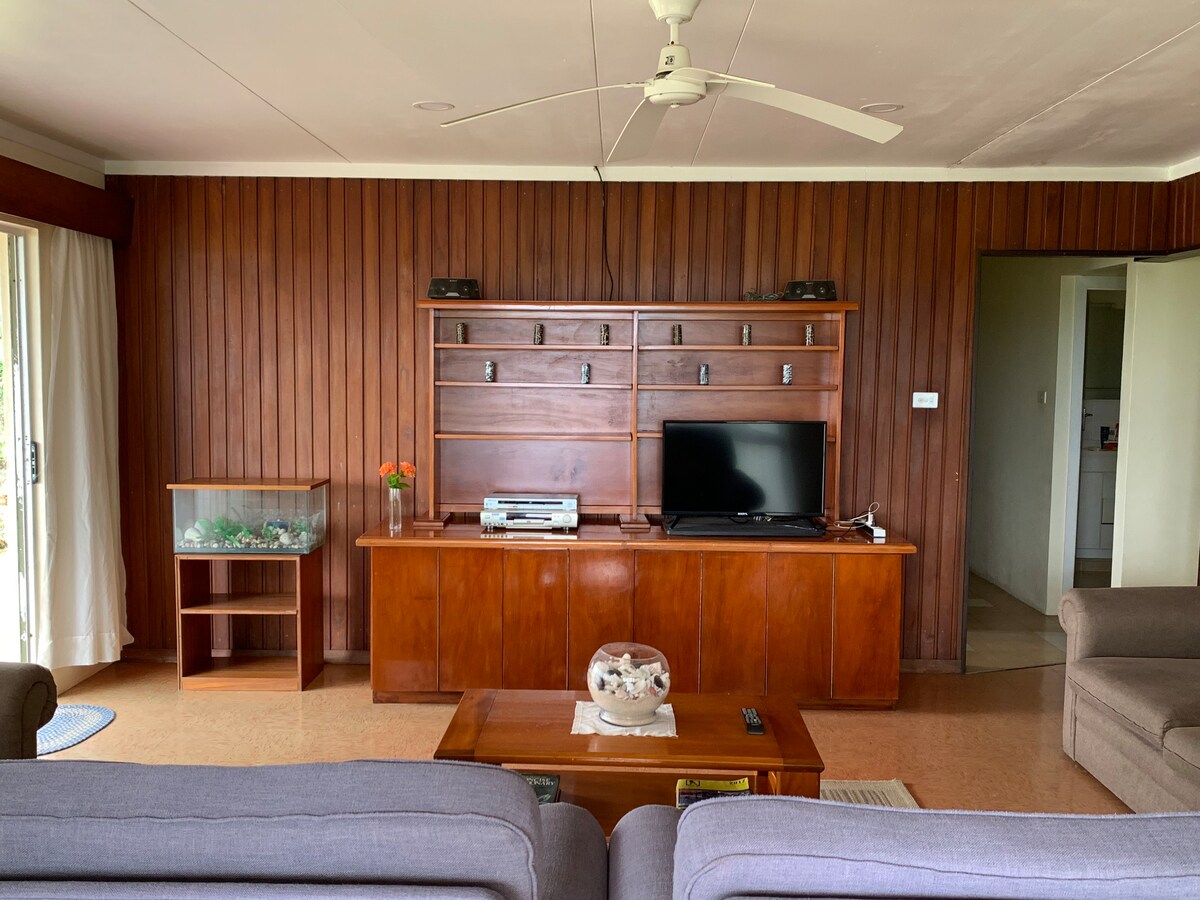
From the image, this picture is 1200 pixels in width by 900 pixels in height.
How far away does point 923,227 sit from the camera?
15.5 ft

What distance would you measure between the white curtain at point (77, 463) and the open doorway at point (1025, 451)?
14.7ft

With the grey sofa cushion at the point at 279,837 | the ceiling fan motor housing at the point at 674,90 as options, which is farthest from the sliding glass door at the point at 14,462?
the grey sofa cushion at the point at 279,837

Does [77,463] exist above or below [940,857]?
above

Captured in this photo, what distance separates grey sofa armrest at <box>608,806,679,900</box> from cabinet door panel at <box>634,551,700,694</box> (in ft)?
7.61

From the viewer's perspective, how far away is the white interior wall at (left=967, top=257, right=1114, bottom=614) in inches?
232

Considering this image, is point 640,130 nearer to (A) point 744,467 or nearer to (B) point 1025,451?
(A) point 744,467

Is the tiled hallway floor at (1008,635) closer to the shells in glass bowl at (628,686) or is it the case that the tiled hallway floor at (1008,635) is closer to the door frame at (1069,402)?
the door frame at (1069,402)

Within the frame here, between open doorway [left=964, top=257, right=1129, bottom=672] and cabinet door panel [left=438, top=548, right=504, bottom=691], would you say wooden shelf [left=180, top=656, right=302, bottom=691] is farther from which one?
open doorway [left=964, top=257, right=1129, bottom=672]

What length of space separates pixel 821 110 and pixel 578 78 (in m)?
1.13

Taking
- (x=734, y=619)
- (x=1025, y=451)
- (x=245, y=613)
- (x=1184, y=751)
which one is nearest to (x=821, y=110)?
(x=1184, y=751)

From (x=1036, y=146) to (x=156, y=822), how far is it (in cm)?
438

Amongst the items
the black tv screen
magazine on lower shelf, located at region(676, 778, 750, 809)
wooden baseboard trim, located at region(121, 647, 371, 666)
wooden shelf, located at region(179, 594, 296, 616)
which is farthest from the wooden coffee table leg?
wooden baseboard trim, located at region(121, 647, 371, 666)

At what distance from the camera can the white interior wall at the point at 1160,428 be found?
4.93 metres

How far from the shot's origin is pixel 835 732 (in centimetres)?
403
